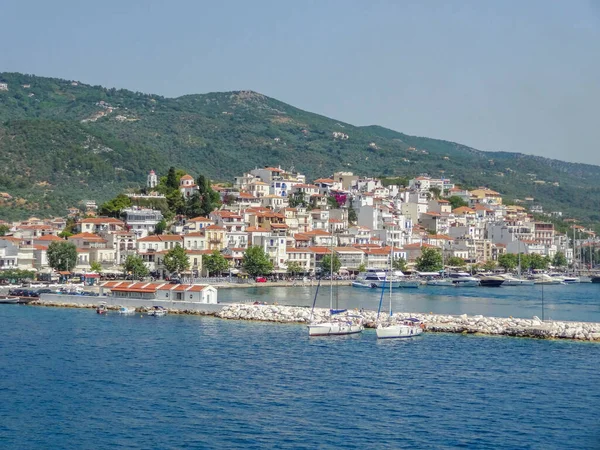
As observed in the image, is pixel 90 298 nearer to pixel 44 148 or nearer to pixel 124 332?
pixel 124 332

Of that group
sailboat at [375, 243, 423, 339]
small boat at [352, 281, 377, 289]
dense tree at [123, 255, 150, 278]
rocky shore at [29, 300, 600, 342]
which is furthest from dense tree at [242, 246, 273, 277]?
sailboat at [375, 243, 423, 339]

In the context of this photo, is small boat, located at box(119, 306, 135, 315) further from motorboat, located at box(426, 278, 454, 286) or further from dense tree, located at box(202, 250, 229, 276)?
motorboat, located at box(426, 278, 454, 286)

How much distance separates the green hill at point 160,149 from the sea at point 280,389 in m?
48.6

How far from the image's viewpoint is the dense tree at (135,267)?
57.0 meters

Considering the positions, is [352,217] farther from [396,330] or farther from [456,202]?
[396,330]

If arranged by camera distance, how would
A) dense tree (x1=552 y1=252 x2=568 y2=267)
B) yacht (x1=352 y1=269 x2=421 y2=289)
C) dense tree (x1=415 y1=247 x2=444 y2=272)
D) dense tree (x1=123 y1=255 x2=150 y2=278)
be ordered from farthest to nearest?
1. dense tree (x1=552 y1=252 x2=568 y2=267)
2. dense tree (x1=415 y1=247 x2=444 y2=272)
3. yacht (x1=352 y1=269 x2=421 y2=289)
4. dense tree (x1=123 y1=255 x2=150 y2=278)

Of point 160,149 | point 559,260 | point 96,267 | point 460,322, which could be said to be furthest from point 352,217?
point 160,149

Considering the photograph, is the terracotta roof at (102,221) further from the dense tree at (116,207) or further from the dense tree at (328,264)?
the dense tree at (328,264)

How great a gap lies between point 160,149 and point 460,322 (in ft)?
320

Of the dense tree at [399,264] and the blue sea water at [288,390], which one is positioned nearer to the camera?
the blue sea water at [288,390]

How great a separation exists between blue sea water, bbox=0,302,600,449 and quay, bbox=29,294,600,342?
1032 millimetres

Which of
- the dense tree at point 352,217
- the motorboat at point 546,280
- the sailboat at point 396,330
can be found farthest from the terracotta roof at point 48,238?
the motorboat at point 546,280

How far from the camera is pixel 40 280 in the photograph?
2205 inches

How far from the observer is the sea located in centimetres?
2044
